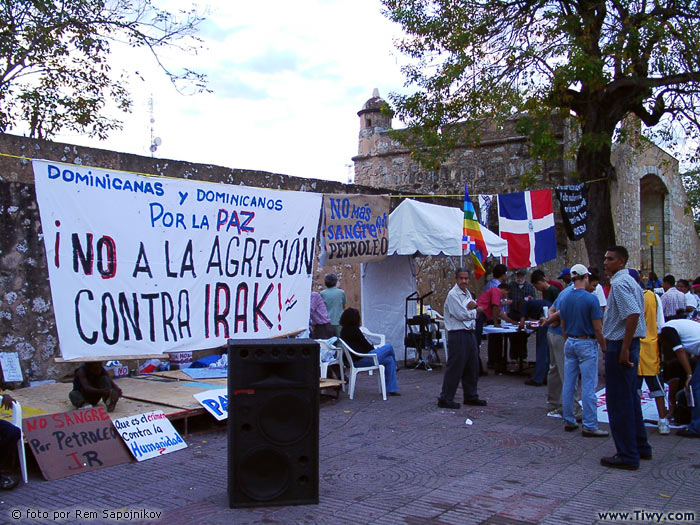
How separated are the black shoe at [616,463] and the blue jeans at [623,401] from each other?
1.0 inches

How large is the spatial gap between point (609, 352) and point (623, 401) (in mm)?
431

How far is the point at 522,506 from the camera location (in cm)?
477

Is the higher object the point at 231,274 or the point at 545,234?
the point at 545,234

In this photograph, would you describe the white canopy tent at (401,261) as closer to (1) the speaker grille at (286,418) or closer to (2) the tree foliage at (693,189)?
(1) the speaker grille at (286,418)

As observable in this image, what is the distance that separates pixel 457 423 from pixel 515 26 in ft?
32.8

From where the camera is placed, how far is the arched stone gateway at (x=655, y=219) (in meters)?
26.1

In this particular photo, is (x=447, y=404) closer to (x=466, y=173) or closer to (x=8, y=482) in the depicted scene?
(x=8, y=482)

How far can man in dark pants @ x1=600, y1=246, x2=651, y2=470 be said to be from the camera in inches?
219

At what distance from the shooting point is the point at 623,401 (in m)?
5.66

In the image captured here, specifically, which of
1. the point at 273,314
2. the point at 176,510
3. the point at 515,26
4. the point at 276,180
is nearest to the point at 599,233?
the point at 515,26

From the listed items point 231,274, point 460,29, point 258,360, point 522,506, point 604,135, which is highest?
point 460,29

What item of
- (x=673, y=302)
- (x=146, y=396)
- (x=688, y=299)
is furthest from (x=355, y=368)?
(x=688, y=299)

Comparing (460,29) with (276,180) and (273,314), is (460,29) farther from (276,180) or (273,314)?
(273,314)

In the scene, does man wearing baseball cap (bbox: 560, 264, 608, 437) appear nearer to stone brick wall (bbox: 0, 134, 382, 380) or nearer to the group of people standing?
the group of people standing
